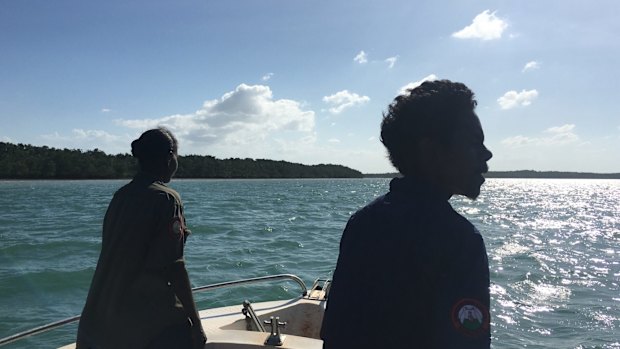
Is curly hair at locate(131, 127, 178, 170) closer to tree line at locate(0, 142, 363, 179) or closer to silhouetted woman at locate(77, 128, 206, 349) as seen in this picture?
silhouetted woman at locate(77, 128, 206, 349)

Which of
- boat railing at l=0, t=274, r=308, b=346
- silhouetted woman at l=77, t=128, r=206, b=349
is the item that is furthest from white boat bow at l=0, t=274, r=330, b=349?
silhouetted woman at l=77, t=128, r=206, b=349

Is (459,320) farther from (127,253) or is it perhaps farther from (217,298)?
(217,298)

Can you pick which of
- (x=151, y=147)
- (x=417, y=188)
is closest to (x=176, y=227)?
(x=151, y=147)

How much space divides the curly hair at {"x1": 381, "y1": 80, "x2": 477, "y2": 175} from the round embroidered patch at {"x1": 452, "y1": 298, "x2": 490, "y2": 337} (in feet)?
1.45

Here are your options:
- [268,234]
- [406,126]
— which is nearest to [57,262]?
[268,234]

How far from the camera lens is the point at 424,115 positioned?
1.47 m

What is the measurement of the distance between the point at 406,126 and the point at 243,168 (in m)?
140

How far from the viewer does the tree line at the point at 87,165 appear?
9569cm

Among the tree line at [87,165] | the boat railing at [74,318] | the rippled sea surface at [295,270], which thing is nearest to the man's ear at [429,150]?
the boat railing at [74,318]

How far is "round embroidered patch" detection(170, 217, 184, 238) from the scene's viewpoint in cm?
237

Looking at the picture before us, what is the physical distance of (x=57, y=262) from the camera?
1287cm

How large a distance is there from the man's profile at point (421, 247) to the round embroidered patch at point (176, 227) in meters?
1.12

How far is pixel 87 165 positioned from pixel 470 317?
374 ft

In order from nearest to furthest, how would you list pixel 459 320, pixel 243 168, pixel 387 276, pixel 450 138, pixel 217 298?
1. pixel 459 320
2. pixel 387 276
3. pixel 450 138
4. pixel 217 298
5. pixel 243 168
